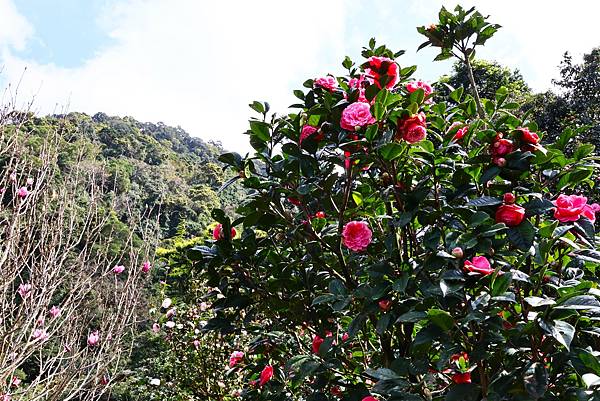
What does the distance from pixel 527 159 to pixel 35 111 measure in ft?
9.90

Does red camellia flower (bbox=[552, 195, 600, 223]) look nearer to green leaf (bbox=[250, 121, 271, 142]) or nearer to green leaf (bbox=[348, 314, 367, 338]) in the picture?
green leaf (bbox=[348, 314, 367, 338])

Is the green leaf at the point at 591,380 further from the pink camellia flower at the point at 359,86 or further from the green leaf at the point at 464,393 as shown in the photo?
the pink camellia flower at the point at 359,86

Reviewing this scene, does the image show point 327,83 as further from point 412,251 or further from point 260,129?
point 412,251

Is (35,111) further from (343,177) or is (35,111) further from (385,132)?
(385,132)

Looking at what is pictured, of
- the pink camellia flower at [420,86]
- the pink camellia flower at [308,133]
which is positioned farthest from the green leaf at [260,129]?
the pink camellia flower at [420,86]

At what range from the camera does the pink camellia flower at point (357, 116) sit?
4.03 ft

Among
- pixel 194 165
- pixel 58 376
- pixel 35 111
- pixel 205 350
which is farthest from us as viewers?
pixel 194 165

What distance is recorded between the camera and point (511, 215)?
1.05m

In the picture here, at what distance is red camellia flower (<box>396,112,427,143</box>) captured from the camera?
1.22m

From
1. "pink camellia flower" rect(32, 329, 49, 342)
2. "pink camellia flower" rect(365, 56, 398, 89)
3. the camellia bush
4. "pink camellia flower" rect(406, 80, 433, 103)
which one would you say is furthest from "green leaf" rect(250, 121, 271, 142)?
"pink camellia flower" rect(32, 329, 49, 342)

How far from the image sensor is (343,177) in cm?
150

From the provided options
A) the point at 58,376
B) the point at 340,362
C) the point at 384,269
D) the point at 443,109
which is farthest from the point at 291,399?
the point at 58,376

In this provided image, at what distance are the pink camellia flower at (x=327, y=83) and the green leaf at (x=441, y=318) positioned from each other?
2.79 ft

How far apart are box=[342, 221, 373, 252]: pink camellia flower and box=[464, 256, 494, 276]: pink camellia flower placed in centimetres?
33
